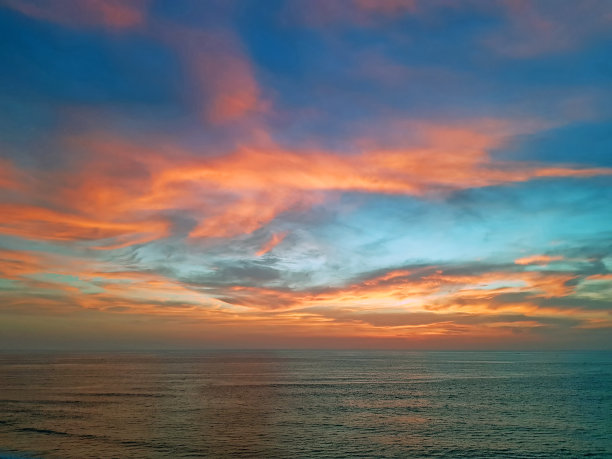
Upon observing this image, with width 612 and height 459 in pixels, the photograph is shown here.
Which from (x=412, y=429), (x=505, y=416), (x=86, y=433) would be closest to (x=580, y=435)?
(x=505, y=416)

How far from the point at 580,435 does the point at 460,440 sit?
637 inches

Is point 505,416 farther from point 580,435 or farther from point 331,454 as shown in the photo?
point 331,454

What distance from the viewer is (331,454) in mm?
50094

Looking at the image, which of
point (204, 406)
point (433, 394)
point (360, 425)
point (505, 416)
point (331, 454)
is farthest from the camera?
point (433, 394)

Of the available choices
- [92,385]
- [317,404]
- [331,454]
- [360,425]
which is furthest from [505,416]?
[92,385]

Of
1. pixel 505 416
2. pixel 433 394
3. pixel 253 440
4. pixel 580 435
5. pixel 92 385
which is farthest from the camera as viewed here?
pixel 92 385

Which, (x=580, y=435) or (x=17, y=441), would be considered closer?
(x=17, y=441)

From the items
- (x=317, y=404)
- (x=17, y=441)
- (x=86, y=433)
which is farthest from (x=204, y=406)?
(x=17, y=441)

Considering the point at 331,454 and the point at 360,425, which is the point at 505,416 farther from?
the point at 331,454

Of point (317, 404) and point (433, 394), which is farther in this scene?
point (433, 394)

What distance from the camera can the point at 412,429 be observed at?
209 ft

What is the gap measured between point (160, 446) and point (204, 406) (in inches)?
1178

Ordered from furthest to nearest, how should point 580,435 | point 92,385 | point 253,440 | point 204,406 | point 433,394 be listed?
point 92,385 → point 433,394 → point 204,406 → point 580,435 → point 253,440

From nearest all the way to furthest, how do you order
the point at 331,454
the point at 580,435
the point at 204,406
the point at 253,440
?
1. the point at 331,454
2. the point at 253,440
3. the point at 580,435
4. the point at 204,406
